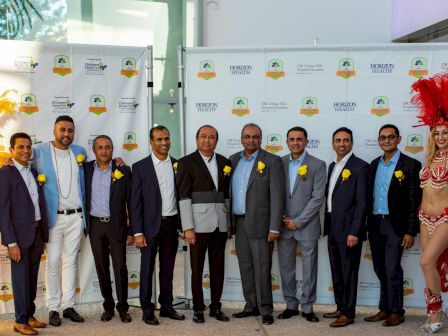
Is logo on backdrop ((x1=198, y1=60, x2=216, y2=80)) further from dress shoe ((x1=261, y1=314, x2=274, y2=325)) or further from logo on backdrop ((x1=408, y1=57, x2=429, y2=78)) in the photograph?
dress shoe ((x1=261, y1=314, x2=274, y2=325))

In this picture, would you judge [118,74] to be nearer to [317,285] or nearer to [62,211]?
[62,211]

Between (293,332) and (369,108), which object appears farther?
(369,108)

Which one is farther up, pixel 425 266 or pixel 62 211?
pixel 62 211

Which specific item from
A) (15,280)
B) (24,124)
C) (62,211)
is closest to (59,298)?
(15,280)

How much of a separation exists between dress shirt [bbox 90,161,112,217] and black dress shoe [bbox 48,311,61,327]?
93 centimetres

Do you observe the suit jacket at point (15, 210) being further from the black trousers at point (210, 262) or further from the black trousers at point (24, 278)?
the black trousers at point (210, 262)

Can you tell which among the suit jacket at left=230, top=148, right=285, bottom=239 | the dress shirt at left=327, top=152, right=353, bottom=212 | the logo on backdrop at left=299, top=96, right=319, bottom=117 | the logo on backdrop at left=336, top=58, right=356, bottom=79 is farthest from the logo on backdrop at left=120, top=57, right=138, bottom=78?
the dress shirt at left=327, top=152, right=353, bottom=212

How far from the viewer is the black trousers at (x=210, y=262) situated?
3943mm

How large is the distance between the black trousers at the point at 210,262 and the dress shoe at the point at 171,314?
0.56ft

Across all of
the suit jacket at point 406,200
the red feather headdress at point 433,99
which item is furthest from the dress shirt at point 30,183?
the red feather headdress at point 433,99

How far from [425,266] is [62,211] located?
10.1 feet

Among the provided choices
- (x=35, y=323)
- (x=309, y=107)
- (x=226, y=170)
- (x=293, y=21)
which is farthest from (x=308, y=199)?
(x=293, y=21)

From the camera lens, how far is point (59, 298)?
13.1ft

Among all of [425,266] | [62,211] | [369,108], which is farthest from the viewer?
[369,108]
